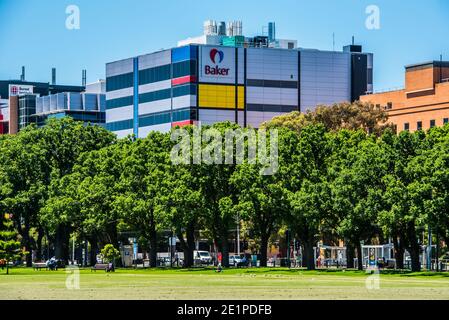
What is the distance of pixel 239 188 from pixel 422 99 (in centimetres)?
5787

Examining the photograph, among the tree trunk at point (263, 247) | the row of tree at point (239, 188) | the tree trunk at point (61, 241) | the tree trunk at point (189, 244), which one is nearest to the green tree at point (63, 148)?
the tree trunk at point (61, 241)

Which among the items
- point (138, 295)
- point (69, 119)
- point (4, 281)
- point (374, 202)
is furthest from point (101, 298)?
point (69, 119)

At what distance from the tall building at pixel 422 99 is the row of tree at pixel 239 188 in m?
13.5

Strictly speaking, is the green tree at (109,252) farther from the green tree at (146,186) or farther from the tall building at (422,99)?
→ the tall building at (422,99)

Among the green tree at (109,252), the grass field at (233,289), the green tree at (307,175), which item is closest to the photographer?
the grass field at (233,289)

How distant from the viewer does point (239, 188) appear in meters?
124

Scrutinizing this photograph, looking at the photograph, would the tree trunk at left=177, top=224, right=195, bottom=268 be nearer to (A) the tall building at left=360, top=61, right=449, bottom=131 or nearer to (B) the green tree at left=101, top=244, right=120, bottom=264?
(B) the green tree at left=101, top=244, right=120, bottom=264

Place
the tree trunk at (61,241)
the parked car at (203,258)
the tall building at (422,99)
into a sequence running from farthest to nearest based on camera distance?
the tall building at (422,99) → the parked car at (203,258) → the tree trunk at (61,241)

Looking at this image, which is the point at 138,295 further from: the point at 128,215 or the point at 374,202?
the point at 128,215

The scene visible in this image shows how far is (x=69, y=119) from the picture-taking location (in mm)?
153750

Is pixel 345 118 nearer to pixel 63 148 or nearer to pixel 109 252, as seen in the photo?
pixel 63 148

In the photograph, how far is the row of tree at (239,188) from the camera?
109 m

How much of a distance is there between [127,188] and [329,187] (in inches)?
1037
